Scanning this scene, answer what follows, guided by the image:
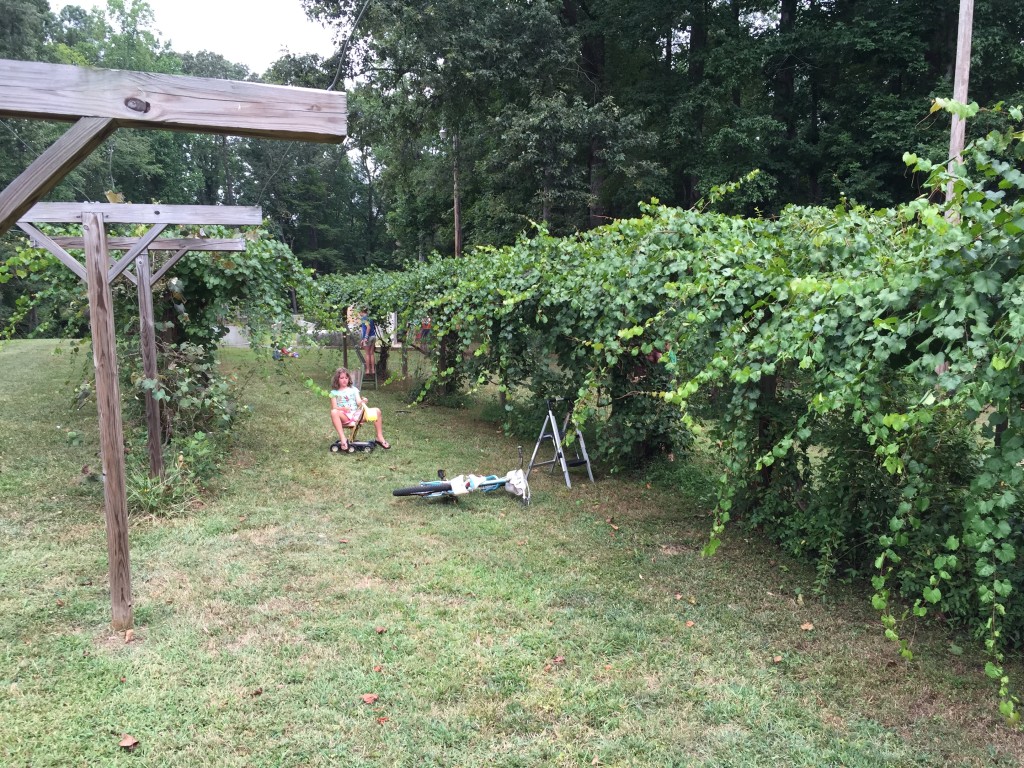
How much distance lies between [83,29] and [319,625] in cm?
5594

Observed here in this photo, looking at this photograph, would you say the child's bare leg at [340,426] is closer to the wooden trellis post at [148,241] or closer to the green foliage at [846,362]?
the wooden trellis post at [148,241]

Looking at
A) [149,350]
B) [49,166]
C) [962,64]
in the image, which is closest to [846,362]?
[49,166]

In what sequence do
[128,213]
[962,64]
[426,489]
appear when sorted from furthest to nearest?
1. [962,64]
2. [426,489]
3. [128,213]

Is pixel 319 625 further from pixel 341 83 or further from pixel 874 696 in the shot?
pixel 341 83

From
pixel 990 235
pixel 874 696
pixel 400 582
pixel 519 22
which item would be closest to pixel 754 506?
A: pixel 874 696

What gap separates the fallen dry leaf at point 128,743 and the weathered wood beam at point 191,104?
2.51 meters

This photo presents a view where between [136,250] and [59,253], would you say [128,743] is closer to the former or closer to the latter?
[59,253]

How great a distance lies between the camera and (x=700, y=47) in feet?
68.9

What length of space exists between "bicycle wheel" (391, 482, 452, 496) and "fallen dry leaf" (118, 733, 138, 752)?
3.17 meters

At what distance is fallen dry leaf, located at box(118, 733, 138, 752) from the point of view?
9.40 ft

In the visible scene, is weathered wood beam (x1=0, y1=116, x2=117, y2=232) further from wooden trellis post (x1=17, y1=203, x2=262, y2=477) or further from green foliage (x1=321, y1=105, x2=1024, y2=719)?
green foliage (x1=321, y1=105, x2=1024, y2=719)

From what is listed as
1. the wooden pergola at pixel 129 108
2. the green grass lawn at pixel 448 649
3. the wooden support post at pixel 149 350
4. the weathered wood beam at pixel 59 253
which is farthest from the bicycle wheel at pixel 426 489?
the wooden pergola at pixel 129 108

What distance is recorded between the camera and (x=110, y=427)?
3.81m

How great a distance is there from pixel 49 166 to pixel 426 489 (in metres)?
4.24
